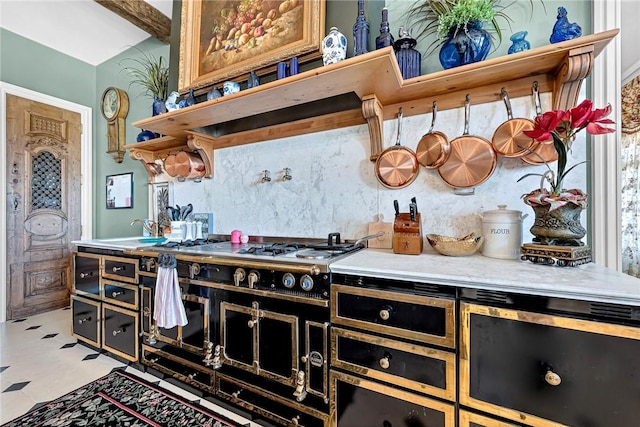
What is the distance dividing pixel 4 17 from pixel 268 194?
3.42m

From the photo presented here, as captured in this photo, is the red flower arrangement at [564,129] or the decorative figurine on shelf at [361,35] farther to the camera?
the decorative figurine on shelf at [361,35]

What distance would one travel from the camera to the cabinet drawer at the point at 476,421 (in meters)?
0.91

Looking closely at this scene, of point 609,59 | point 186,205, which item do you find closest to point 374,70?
point 609,59

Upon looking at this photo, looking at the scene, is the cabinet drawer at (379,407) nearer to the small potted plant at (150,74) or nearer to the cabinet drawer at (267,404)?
the cabinet drawer at (267,404)

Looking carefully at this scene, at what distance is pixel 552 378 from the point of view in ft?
2.71

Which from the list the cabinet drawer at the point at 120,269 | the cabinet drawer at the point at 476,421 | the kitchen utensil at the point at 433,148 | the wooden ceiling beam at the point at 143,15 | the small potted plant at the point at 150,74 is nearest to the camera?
the cabinet drawer at the point at 476,421

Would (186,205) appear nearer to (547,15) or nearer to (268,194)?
(268,194)

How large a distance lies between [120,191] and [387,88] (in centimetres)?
335

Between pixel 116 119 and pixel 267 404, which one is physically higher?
pixel 116 119

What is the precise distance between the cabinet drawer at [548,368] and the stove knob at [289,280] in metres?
0.71

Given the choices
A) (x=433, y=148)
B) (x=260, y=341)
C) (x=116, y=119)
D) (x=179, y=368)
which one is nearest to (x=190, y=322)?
(x=179, y=368)

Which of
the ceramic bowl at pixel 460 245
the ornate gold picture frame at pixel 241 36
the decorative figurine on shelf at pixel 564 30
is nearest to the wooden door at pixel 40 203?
the ornate gold picture frame at pixel 241 36

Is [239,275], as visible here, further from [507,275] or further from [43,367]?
[43,367]

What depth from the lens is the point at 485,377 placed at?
0.92 meters
